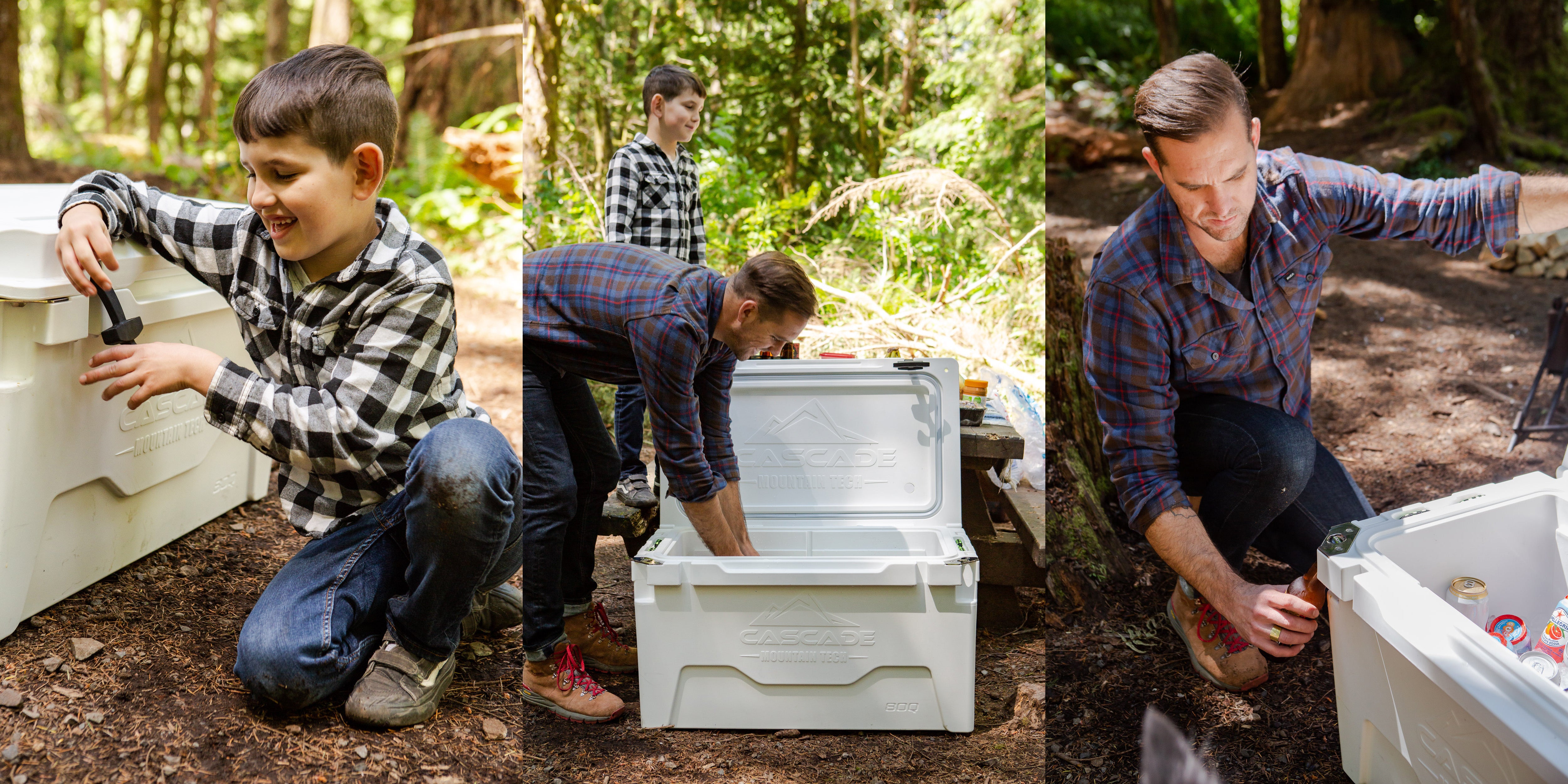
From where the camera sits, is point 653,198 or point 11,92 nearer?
point 653,198

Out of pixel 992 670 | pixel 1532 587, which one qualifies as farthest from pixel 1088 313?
pixel 1532 587

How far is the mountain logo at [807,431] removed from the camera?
1.80 m

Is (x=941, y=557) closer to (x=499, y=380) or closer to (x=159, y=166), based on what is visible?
(x=499, y=380)

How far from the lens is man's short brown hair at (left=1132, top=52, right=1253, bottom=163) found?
1.71 meters

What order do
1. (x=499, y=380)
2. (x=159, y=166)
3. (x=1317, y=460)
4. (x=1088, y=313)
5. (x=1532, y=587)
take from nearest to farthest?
(x=1532, y=587) < (x=1088, y=313) < (x=1317, y=460) < (x=499, y=380) < (x=159, y=166)

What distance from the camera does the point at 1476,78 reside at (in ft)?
15.4

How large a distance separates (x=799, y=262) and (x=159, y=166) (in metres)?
6.52

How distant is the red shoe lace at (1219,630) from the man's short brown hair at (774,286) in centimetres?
107

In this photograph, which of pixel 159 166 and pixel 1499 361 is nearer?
pixel 1499 361

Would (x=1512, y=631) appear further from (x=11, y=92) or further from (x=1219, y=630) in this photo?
(x=11, y=92)

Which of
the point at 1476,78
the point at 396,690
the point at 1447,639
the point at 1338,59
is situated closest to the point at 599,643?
the point at 396,690

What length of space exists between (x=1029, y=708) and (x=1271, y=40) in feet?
10.9

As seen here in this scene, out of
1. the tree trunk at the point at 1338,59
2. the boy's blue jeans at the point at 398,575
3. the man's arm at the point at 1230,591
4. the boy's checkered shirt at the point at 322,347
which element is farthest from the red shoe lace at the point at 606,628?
the tree trunk at the point at 1338,59

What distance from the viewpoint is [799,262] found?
183cm
